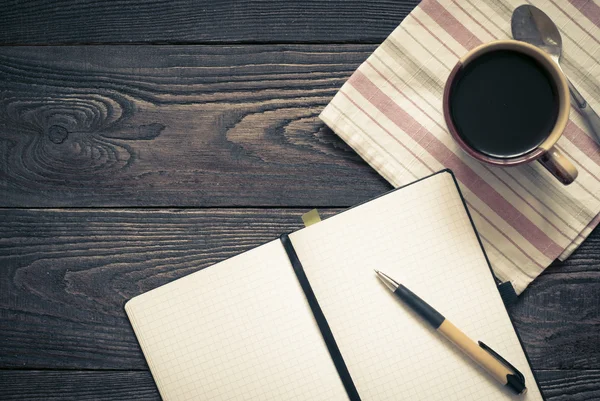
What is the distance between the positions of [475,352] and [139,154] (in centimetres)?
44

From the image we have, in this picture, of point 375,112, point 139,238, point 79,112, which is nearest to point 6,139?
point 79,112

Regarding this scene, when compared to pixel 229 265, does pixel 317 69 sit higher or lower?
higher

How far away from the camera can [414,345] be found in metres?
0.55

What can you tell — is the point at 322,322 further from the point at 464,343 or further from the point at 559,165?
the point at 559,165

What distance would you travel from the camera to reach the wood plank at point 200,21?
61cm

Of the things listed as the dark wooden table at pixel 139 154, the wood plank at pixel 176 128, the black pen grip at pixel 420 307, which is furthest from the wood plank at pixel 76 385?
the black pen grip at pixel 420 307

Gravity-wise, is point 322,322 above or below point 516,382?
above

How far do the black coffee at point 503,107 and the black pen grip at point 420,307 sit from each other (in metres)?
0.16

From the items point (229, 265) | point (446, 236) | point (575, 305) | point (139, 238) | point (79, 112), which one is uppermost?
point (79, 112)

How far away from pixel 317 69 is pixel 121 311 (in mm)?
368

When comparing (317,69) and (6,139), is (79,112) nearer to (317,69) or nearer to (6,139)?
(6,139)

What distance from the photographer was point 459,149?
58cm

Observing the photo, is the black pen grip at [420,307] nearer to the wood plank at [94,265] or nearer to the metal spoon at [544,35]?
the wood plank at [94,265]

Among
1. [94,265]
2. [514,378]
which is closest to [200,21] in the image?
[94,265]
